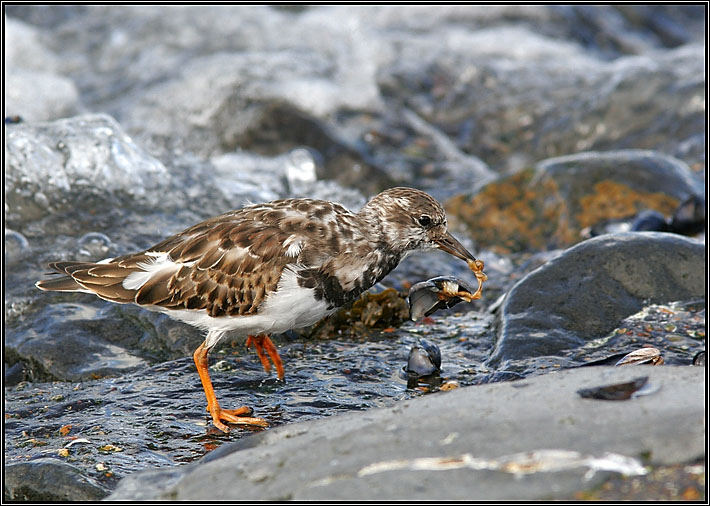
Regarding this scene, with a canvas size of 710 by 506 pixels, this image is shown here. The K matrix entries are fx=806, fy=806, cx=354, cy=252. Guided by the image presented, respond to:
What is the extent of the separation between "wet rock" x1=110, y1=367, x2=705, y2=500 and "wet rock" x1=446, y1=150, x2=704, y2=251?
14.2ft

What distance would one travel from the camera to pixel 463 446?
2.84 m

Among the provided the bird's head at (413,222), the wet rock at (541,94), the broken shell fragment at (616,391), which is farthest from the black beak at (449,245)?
the wet rock at (541,94)

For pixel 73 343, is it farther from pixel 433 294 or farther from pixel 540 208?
pixel 540 208

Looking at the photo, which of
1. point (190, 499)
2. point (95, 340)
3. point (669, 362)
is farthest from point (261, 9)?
point (190, 499)

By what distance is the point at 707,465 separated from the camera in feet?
8.52

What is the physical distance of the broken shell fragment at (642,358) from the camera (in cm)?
Result: 443

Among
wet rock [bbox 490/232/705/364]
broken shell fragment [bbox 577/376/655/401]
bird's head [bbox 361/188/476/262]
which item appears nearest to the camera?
broken shell fragment [bbox 577/376/655/401]

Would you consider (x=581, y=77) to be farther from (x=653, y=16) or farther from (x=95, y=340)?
(x=95, y=340)

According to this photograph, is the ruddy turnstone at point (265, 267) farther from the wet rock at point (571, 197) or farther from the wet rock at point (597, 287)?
the wet rock at point (571, 197)

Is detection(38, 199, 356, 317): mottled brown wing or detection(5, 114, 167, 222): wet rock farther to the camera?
detection(5, 114, 167, 222): wet rock

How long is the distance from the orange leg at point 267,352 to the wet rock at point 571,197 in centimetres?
321

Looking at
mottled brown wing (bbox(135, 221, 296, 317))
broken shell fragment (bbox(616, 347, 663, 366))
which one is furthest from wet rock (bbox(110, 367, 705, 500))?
mottled brown wing (bbox(135, 221, 296, 317))

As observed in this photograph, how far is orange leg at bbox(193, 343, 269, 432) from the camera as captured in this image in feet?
14.8

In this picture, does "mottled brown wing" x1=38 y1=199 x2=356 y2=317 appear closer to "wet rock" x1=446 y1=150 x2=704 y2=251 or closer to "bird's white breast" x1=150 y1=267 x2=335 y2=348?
"bird's white breast" x1=150 y1=267 x2=335 y2=348
